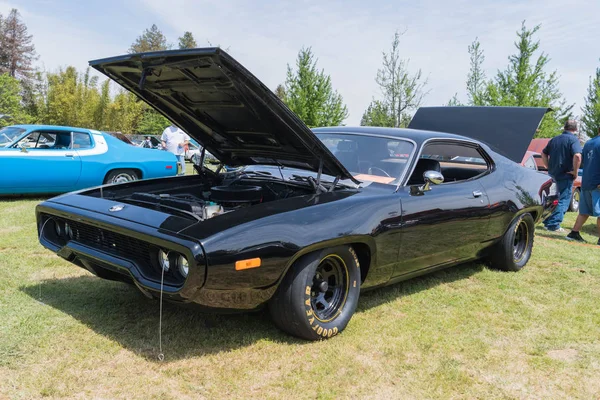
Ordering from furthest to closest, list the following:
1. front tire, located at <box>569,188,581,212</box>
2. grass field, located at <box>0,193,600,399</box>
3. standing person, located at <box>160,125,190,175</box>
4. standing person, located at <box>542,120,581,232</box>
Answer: standing person, located at <box>160,125,190,175</box> → front tire, located at <box>569,188,581,212</box> → standing person, located at <box>542,120,581,232</box> → grass field, located at <box>0,193,600,399</box>

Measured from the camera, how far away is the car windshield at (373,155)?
368 cm

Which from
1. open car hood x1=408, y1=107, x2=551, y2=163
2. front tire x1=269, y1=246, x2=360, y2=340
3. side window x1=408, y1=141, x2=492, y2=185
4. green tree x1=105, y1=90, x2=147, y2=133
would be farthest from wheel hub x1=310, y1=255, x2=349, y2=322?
green tree x1=105, y1=90, x2=147, y2=133

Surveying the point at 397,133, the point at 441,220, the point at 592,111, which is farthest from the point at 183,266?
the point at 592,111

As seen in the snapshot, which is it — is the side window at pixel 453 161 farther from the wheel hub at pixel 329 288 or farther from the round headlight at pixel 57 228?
the round headlight at pixel 57 228

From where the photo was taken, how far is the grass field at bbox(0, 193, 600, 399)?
2.44m

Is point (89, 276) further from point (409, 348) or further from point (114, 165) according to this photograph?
point (114, 165)

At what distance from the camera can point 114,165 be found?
841cm

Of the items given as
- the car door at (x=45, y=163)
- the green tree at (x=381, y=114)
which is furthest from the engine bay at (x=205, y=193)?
the green tree at (x=381, y=114)

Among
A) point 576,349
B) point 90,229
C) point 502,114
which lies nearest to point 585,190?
point 502,114

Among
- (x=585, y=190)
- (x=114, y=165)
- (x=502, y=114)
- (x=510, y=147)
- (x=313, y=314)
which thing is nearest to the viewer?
(x=313, y=314)

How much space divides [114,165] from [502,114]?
20.0ft

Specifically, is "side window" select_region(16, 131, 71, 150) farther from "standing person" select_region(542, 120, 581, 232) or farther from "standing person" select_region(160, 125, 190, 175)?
"standing person" select_region(542, 120, 581, 232)

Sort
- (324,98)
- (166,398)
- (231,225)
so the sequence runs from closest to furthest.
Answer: (166,398) < (231,225) < (324,98)

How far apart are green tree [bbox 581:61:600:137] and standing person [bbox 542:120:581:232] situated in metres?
18.7
